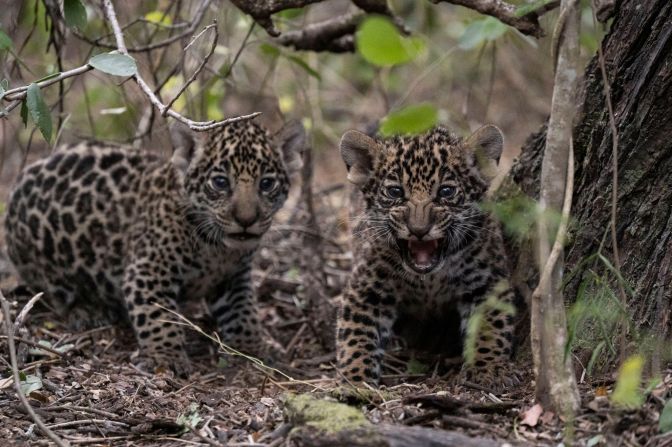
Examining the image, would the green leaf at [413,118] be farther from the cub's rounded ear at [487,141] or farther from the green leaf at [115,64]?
the cub's rounded ear at [487,141]

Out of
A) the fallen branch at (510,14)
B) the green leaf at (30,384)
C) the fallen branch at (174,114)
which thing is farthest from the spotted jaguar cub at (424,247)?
the green leaf at (30,384)

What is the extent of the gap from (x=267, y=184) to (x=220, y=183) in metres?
0.37

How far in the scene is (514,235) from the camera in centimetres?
686

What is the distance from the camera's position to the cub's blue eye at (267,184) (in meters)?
7.37

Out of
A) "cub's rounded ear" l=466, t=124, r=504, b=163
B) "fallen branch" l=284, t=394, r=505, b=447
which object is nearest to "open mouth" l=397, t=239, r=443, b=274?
"cub's rounded ear" l=466, t=124, r=504, b=163

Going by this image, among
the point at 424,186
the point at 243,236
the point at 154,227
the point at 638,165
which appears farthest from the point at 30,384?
the point at 638,165

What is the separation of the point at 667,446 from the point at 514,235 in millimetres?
2741

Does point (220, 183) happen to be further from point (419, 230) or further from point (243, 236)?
point (419, 230)

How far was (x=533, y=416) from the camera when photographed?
478cm

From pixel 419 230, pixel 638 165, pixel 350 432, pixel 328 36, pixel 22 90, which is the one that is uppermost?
pixel 328 36

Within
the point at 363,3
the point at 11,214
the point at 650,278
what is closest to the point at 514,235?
the point at 650,278

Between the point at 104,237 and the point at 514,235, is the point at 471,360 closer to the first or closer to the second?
the point at 514,235

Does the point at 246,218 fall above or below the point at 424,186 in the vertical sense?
below

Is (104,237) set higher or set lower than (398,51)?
lower
